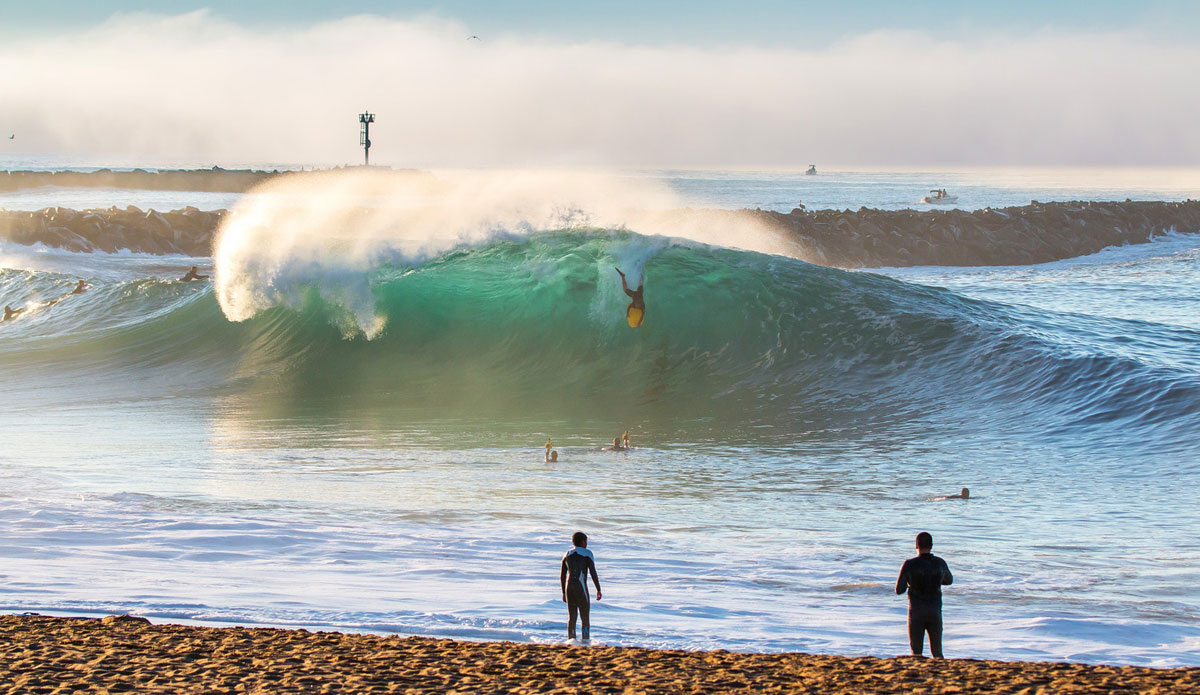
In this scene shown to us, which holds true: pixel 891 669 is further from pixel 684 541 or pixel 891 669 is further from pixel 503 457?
pixel 503 457

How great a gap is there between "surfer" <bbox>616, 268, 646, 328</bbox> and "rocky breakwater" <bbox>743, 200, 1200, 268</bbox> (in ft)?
79.0

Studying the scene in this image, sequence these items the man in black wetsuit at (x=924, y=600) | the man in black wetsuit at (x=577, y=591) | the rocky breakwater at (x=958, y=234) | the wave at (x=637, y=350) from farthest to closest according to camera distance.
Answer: the rocky breakwater at (x=958, y=234) < the wave at (x=637, y=350) < the man in black wetsuit at (x=577, y=591) < the man in black wetsuit at (x=924, y=600)

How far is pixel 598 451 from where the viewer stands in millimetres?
12422

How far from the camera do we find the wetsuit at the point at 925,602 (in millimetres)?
5754

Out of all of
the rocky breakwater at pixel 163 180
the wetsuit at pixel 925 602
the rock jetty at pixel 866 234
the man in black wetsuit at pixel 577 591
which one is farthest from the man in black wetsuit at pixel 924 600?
the rocky breakwater at pixel 163 180

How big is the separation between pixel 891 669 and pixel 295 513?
5405 mm

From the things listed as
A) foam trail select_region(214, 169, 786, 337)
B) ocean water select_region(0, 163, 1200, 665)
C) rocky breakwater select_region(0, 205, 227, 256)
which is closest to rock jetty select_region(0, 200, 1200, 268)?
rocky breakwater select_region(0, 205, 227, 256)

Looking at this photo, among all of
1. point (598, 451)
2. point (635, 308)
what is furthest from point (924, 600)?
point (635, 308)

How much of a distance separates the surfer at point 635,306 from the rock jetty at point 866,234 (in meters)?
22.2

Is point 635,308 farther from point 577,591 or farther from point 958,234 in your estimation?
point 958,234

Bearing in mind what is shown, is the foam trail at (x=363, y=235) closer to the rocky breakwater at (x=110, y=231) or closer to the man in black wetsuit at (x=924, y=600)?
the man in black wetsuit at (x=924, y=600)

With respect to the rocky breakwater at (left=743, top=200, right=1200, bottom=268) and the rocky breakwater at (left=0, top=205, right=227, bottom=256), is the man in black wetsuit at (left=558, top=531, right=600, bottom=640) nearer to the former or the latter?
the rocky breakwater at (left=743, top=200, right=1200, bottom=268)

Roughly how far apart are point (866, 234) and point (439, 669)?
141ft

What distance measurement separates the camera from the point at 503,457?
12.1 metres
